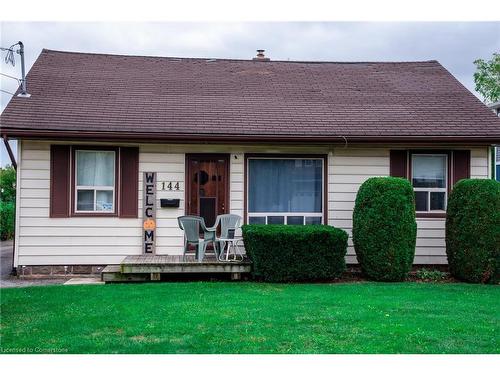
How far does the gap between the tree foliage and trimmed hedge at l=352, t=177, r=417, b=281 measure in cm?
2463

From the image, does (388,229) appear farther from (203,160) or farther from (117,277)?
(117,277)

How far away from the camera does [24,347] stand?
5.35m

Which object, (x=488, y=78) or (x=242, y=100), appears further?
(x=488, y=78)

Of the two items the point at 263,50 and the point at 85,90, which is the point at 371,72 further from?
the point at 85,90

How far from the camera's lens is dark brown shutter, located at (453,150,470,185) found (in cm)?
1117

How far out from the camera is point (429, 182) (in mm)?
11258

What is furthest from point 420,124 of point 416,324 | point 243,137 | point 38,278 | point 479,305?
point 38,278

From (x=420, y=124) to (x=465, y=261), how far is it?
2.98 metres

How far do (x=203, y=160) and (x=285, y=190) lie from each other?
5.75 ft

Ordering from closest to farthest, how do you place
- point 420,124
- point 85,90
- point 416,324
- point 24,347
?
point 24,347 → point 416,324 → point 420,124 → point 85,90

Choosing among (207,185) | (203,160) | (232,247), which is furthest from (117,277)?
(203,160)

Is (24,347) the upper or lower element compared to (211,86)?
lower

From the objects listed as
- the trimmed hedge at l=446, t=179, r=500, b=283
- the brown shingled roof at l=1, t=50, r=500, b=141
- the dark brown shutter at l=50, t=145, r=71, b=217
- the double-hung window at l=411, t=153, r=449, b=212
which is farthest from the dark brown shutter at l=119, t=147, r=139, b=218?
the trimmed hedge at l=446, t=179, r=500, b=283

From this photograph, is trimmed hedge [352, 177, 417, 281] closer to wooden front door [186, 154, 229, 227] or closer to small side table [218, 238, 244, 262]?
small side table [218, 238, 244, 262]
